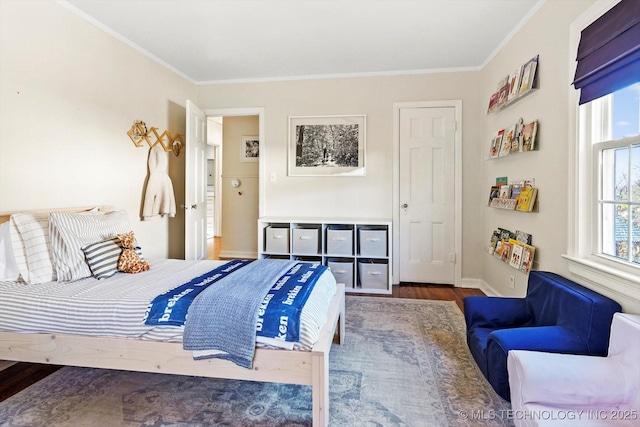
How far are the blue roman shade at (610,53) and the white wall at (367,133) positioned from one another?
1.82 meters

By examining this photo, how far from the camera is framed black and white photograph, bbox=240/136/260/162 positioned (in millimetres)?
4848

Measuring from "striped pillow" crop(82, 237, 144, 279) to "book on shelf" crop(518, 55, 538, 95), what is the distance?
3.19 meters

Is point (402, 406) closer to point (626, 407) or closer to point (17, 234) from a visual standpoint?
point (626, 407)

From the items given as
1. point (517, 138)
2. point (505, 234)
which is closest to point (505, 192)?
point (505, 234)

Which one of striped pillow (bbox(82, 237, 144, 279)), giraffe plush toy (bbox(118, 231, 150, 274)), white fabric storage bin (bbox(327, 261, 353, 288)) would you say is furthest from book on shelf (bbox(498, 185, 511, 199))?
striped pillow (bbox(82, 237, 144, 279))

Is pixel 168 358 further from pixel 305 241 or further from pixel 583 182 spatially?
pixel 583 182

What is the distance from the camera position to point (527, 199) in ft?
7.93

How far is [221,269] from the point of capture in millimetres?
2191

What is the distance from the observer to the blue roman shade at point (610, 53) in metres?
1.42

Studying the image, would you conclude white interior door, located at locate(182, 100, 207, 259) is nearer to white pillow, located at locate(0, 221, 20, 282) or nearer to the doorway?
white pillow, located at locate(0, 221, 20, 282)

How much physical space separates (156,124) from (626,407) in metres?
4.01

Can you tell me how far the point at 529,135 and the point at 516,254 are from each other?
3.09 feet

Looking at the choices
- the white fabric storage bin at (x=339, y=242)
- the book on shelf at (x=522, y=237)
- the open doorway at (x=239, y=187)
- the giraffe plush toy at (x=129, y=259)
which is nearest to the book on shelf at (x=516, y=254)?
the book on shelf at (x=522, y=237)

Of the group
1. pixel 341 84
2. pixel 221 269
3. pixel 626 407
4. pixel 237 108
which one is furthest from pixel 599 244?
pixel 237 108
